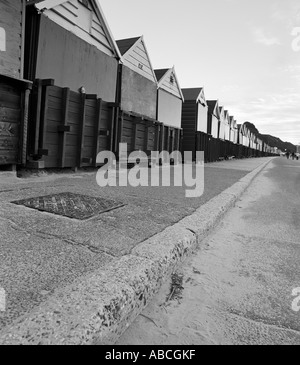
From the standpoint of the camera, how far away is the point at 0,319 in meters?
1.46

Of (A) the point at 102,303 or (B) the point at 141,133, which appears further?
(B) the point at 141,133

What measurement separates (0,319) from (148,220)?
224cm

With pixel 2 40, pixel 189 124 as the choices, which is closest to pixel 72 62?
pixel 2 40

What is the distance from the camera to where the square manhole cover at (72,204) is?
349 cm

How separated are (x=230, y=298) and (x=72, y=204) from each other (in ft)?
8.42

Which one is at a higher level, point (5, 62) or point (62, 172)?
point (5, 62)

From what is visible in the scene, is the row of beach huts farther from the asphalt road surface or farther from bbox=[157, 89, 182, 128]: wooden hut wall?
the asphalt road surface

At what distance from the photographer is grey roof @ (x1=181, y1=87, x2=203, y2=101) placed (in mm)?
20380

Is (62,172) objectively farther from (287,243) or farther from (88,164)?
(287,243)

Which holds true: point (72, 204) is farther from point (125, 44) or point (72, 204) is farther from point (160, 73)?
point (160, 73)

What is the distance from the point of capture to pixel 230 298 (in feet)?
6.86

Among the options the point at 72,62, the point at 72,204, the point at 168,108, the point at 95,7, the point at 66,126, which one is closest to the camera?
the point at 72,204

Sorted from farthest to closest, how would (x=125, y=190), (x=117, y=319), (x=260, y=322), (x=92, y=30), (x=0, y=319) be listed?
(x=92, y=30) → (x=125, y=190) → (x=260, y=322) → (x=117, y=319) → (x=0, y=319)
